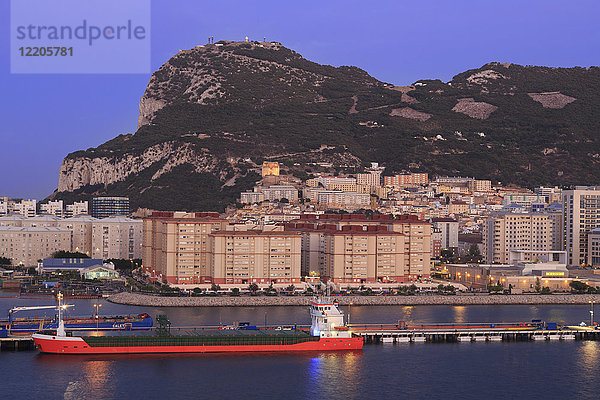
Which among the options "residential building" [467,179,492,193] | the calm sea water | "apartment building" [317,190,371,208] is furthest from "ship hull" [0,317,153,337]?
"residential building" [467,179,492,193]

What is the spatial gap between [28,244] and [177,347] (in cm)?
4874

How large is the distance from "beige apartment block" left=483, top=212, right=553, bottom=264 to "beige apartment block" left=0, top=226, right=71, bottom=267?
141ft

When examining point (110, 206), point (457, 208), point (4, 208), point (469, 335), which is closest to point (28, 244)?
point (110, 206)

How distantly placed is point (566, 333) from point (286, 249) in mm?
24584

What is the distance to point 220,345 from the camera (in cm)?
4938

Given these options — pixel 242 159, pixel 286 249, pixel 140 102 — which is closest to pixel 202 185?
pixel 242 159

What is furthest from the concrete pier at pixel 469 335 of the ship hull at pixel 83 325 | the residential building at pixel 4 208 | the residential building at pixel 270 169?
the residential building at pixel 4 208

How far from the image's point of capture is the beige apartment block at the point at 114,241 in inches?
3868

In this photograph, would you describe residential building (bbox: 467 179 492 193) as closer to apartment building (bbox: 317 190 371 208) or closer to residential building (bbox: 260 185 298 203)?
apartment building (bbox: 317 190 371 208)

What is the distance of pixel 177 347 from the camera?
4900cm

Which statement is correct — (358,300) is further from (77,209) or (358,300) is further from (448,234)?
(77,209)

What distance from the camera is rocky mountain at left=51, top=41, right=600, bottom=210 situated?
154 metres

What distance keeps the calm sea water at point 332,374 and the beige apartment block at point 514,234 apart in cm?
4065

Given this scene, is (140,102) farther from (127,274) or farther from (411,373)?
(411,373)
